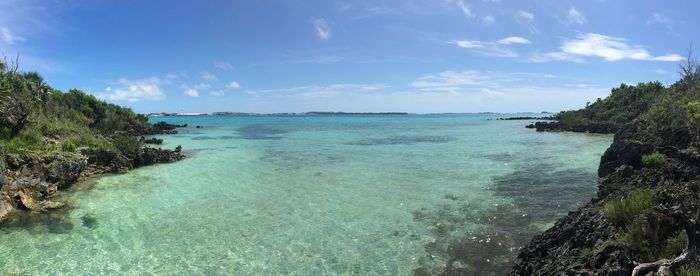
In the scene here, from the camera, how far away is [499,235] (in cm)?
1487

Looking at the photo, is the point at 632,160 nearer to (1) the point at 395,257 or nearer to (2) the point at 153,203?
(1) the point at 395,257

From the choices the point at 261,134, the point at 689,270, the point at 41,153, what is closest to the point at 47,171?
the point at 41,153

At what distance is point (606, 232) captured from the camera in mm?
9562

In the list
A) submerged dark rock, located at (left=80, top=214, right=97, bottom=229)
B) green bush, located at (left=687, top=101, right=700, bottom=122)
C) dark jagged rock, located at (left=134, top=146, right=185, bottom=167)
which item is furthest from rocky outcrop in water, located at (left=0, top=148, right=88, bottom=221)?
green bush, located at (left=687, top=101, right=700, bottom=122)

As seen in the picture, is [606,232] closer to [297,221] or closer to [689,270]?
[689,270]

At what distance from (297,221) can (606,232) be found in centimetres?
1117

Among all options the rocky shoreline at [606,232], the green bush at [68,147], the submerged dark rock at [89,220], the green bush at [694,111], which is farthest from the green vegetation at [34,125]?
the green bush at [694,111]

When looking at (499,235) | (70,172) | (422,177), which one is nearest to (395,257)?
(499,235)

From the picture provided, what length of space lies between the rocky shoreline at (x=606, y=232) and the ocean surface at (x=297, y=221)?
5.09 feet

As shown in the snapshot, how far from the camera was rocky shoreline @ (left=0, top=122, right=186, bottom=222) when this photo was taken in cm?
1856

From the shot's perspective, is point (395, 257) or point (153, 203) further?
point (153, 203)

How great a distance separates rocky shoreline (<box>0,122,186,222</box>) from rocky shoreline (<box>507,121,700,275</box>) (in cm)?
1965

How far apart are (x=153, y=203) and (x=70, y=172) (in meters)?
7.13

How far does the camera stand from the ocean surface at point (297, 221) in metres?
12.9
